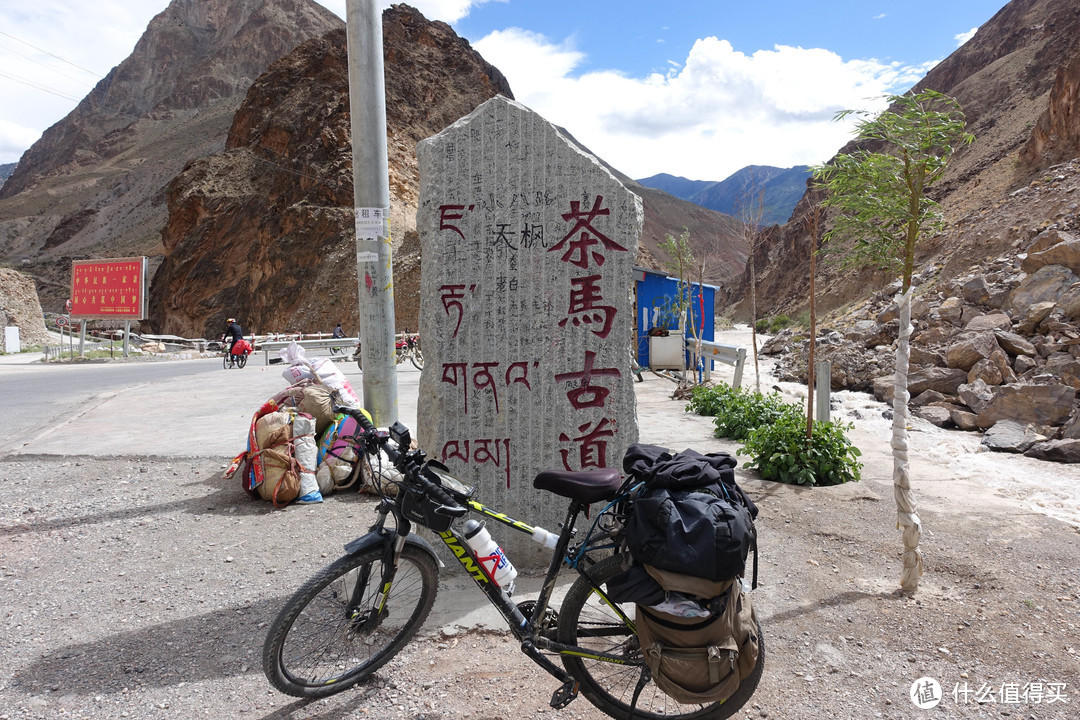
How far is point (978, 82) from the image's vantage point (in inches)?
1913

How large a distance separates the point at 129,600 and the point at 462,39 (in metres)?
52.6

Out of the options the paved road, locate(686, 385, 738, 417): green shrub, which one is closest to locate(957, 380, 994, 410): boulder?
locate(686, 385, 738, 417): green shrub

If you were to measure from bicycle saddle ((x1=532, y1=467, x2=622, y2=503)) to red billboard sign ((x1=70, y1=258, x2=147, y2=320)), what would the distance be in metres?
23.1

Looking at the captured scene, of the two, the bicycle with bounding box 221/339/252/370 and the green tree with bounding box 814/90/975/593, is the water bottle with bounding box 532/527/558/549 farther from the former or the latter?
the bicycle with bounding box 221/339/252/370

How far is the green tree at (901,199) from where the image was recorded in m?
3.37

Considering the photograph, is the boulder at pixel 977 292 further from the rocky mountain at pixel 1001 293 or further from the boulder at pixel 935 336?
the boulder at pixel 935 336

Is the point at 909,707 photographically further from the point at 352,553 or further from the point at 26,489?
the point at 26,489

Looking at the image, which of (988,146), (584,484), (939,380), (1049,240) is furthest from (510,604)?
(988,146)

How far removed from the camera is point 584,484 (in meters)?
2.33

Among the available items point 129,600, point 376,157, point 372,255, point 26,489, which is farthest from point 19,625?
point 376,157

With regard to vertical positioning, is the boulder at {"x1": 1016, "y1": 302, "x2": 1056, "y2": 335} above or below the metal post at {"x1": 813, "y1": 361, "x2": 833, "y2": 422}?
above

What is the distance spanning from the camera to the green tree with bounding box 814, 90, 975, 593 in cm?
337

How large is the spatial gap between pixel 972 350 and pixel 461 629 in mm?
9082

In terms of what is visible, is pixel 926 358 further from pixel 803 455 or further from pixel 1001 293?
pixel 803 455
